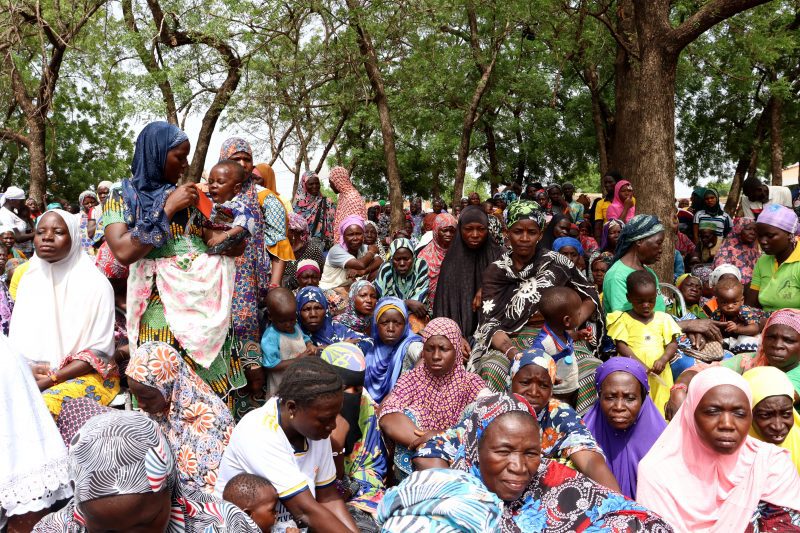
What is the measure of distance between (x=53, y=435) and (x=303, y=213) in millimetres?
6785

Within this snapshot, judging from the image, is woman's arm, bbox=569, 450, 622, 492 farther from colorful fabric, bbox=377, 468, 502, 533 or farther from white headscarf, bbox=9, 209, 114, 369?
white headscarf, bbox=9, 209, 114, 369

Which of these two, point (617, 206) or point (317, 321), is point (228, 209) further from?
point (617, 206)

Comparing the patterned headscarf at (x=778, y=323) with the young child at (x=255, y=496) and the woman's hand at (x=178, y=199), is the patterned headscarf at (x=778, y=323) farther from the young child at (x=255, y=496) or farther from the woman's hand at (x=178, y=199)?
the woman's hand at (x=178, y=199)

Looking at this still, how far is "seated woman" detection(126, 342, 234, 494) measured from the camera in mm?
3564

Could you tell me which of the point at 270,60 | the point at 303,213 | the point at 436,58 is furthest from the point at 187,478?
the point at 436,58

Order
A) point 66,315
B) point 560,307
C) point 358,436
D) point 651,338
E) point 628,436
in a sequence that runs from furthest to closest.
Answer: point 651,338 → point 560,307 → point 358,436 → point 66,315 → point 628,436

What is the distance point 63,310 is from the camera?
408 cm

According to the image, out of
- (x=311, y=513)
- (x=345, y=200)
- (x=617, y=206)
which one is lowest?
(x=311, y=513)

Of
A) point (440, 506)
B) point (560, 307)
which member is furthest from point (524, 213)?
point (440, 506)

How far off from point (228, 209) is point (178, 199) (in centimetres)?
49

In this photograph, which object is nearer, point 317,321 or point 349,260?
point 317,321

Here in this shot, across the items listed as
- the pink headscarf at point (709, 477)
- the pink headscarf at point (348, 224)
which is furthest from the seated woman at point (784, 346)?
the pink headscarf at point (348, 224)

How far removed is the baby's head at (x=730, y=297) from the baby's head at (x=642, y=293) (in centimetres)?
104

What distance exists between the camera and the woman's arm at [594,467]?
343cm
